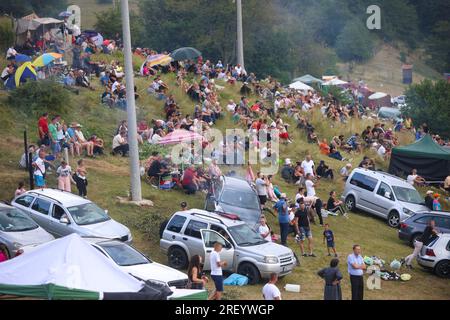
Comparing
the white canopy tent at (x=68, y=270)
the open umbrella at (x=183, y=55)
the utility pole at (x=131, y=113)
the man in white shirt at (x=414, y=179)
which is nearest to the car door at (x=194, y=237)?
the white canopy tent at (x=68, y=270)

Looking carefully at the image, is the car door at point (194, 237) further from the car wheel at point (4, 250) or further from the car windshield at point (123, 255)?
the car wheel at point (4, 250)

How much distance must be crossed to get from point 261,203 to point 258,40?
4210 cm

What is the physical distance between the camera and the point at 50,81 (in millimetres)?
32406

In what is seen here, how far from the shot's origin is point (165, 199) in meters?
26.0

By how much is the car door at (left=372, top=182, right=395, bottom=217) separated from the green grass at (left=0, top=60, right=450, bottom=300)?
41 centimetres

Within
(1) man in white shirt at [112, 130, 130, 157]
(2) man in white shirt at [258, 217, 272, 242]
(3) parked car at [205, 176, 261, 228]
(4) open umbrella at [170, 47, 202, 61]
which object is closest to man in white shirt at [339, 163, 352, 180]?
(3) parked car at [205, 176, 261, 228]

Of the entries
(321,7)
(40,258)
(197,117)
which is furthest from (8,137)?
(321,7)

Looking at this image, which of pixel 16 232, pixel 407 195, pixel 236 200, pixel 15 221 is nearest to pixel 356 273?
pixel 236 200

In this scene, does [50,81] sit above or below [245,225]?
above

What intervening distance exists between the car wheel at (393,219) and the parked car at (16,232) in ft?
44.0

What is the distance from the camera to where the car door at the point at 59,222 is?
2108 cm

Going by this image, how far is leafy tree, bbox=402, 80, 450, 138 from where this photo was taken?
52375 mm

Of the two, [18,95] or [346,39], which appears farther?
[346,39]

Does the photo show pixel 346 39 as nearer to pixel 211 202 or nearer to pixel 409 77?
pixel 409 77
